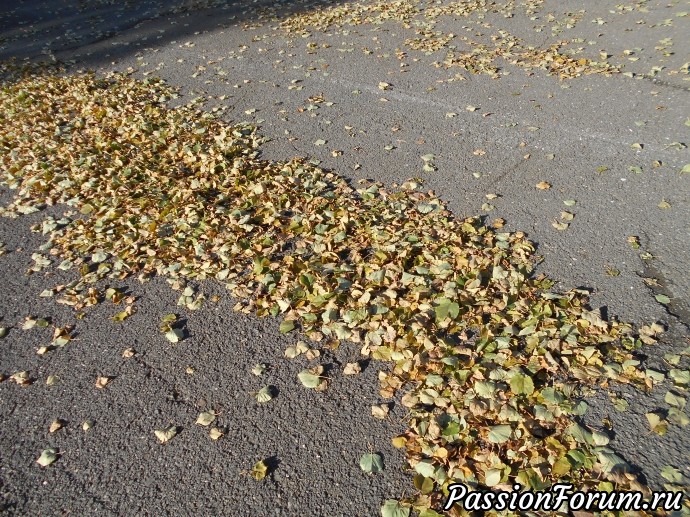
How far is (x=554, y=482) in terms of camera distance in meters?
2.29

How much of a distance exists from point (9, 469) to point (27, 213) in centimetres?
284

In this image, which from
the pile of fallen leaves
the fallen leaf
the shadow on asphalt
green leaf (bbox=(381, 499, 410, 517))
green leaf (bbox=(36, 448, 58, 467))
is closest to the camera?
green leaf (bbox=(381, 499, 410, 517))

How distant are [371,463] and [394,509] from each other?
25cm

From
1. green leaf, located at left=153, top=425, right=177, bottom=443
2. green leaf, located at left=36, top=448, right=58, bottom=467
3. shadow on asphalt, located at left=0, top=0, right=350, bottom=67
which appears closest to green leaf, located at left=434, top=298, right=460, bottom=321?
green leaf, located at left=153, top=425, right=177, bottom=443

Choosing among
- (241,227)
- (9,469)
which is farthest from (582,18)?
(9,469)

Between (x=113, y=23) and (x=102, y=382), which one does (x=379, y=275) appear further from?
(x=113, y=23)

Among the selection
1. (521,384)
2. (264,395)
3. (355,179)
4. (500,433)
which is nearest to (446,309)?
(521,384)

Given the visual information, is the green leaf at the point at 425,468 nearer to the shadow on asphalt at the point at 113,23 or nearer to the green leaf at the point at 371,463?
the green leaf at the point at 371,463

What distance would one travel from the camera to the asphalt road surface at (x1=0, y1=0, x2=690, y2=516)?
8.13ft

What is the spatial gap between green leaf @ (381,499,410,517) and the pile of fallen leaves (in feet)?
0.18

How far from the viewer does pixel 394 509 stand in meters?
2.27

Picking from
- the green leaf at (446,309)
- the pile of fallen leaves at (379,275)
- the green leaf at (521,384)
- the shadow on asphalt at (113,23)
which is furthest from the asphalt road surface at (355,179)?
the shadow on asphalt at (113,23)

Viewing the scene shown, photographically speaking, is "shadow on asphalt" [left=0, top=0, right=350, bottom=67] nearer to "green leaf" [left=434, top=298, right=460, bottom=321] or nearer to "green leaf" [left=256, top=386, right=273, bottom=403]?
"green leaf" [left=256, top=386, right=273, bottom=403]

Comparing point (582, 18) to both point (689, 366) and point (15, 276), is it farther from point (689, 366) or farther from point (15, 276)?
point (15, 276)
